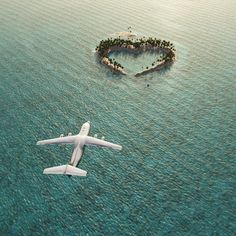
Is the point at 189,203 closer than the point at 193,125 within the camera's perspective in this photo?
Yes

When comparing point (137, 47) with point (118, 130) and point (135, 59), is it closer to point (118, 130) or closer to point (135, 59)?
point (135, 59)

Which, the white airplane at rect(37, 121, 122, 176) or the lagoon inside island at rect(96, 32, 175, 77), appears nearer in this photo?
the white airplane at rect(37, 121, 122, 176)

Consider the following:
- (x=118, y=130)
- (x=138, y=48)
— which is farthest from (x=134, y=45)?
(x=118, y=130)

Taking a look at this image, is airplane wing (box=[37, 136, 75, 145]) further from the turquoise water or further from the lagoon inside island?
the lagoon inside island

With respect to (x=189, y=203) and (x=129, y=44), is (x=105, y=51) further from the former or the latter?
(x=189, y=203)

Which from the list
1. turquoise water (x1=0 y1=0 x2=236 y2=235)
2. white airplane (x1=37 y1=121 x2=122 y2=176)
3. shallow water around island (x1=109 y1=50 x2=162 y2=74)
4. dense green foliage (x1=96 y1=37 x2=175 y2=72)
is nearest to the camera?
turquoise water (x1=0 y1=0 x2=236 y2=235)

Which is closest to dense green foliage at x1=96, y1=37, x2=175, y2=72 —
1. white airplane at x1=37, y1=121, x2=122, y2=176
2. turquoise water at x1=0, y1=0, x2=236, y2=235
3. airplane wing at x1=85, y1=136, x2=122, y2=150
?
turquoise water at x1=0, y1=0, x2=236, y2=235

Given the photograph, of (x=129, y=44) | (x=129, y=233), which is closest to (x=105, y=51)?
(x=129, y=44)
